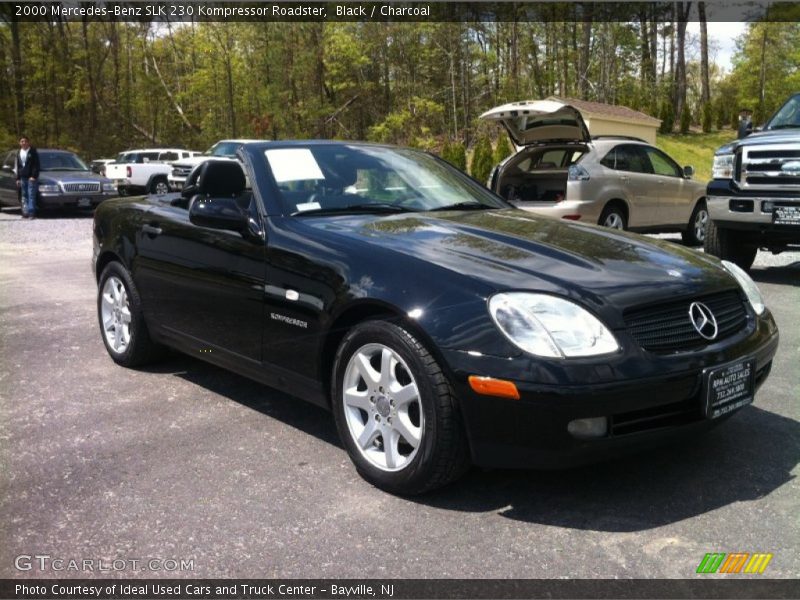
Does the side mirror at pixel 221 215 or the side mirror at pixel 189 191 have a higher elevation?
the side mirror at pixel 189 191

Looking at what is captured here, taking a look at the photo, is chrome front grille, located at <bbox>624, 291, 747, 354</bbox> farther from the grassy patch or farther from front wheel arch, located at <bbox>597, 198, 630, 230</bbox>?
the grassy patch

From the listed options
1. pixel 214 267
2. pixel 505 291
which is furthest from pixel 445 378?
pixel 214 267

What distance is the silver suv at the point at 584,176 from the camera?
1003 centimetres

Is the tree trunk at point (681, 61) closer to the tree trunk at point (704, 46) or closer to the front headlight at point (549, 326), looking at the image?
the tree trunk at point (704, 46)

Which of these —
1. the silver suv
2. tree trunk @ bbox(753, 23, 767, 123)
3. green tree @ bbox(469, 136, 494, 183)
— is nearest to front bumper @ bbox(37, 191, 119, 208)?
green tree @ bbox(469, 136, 494, 183)

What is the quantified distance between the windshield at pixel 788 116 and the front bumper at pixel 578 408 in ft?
22.1

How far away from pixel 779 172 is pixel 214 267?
240 inches

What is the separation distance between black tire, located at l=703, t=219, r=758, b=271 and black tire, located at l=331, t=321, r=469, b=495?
21.0ft

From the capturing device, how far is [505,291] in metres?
2.96

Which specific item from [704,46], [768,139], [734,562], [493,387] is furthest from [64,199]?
[704,46]

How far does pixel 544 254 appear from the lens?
11.0ft

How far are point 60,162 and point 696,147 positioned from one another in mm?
27447

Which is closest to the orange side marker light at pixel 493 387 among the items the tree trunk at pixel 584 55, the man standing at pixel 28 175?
the man standing at pixel 28 175

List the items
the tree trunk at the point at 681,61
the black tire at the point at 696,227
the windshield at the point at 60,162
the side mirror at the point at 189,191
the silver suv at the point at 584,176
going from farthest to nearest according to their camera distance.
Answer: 1. the tree trunk at the point at 681,61
2. the windshield at the point at 60,162
3. the black tire at the point at 696,227
4. the silver suv at the point at 584,176
5. the side mirror at the point at 189,191
